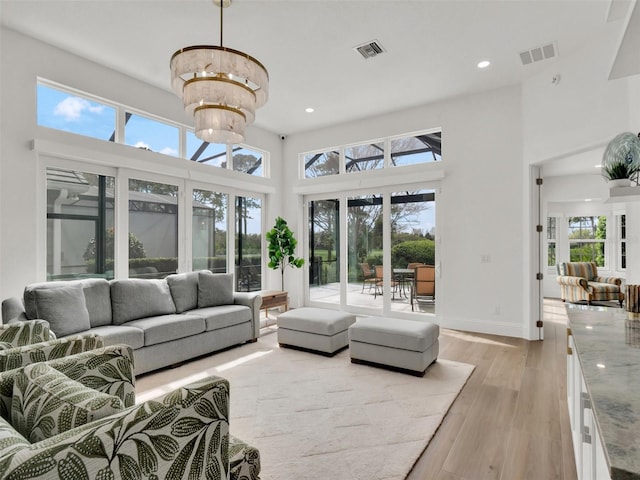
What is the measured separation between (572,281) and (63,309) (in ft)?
28.6

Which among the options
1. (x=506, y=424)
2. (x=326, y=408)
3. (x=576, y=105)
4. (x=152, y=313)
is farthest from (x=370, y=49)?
(x=152, y=313)

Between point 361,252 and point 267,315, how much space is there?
6.51 ft

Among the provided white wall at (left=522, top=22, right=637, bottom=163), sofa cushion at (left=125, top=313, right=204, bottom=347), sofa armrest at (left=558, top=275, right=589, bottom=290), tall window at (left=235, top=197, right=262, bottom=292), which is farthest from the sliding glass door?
sofa armrest at (left=558, top=275, right=589, bottom=290)

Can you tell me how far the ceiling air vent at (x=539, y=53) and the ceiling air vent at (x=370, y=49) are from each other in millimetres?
1643

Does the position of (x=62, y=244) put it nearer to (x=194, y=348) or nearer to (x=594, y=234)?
(x=194, y=348)

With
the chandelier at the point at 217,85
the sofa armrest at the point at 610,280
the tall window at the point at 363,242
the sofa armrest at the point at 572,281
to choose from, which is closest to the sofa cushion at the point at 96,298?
the chandelier at the point at 217,85

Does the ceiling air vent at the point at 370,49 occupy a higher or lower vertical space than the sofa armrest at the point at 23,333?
higher

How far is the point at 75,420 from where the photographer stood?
0.99m

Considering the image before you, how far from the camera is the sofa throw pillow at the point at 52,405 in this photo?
3.29 ft

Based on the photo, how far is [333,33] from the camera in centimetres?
351

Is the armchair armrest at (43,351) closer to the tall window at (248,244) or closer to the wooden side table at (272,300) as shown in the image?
the wooden side table at (272,300)

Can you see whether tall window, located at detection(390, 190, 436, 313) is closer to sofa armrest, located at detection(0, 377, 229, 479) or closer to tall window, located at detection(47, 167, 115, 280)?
tall window, located at detection(47, 167, 115, 280)

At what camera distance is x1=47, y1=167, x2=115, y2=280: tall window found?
12.5 feet

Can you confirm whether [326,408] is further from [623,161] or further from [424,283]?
[424,283]
